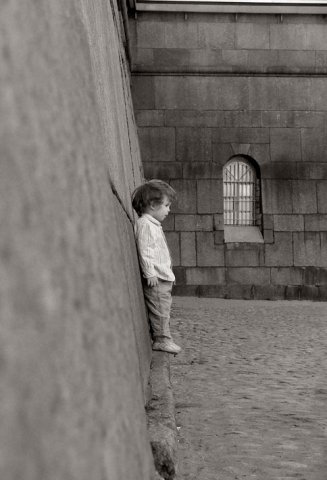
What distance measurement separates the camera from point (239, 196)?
1413 cm

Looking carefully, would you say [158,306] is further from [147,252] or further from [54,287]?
[54,287]

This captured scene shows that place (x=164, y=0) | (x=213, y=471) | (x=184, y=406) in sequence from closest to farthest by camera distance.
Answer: (x=213, y=471)
(x=184, y=406)
(x=164, y=0)

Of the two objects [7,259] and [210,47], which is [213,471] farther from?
[210,47]

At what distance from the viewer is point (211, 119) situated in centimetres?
1370

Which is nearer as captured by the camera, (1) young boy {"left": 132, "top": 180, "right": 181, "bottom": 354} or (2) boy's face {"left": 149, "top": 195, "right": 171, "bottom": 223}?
(1) young boy {"left": 132, "top": 180, "right": 181, "bottom": 354}

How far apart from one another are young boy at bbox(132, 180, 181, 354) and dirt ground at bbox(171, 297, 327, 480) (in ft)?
0.88

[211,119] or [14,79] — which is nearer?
[14,79]

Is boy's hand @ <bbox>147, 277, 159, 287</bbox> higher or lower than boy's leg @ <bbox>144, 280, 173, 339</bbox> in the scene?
higher

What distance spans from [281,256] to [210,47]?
434cm

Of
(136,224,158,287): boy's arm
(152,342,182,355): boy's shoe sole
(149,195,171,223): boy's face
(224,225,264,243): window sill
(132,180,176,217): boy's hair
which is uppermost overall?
(132,180,176,217): boy's hair

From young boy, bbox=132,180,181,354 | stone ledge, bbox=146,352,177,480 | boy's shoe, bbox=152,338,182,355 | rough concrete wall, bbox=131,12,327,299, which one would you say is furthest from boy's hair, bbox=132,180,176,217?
rough concrete wall, bbox=131,12,327,299

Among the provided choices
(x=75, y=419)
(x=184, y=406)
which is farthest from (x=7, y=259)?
(x=184, y=406)

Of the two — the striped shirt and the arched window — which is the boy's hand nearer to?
the striped shirt

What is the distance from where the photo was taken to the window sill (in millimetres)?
13664
